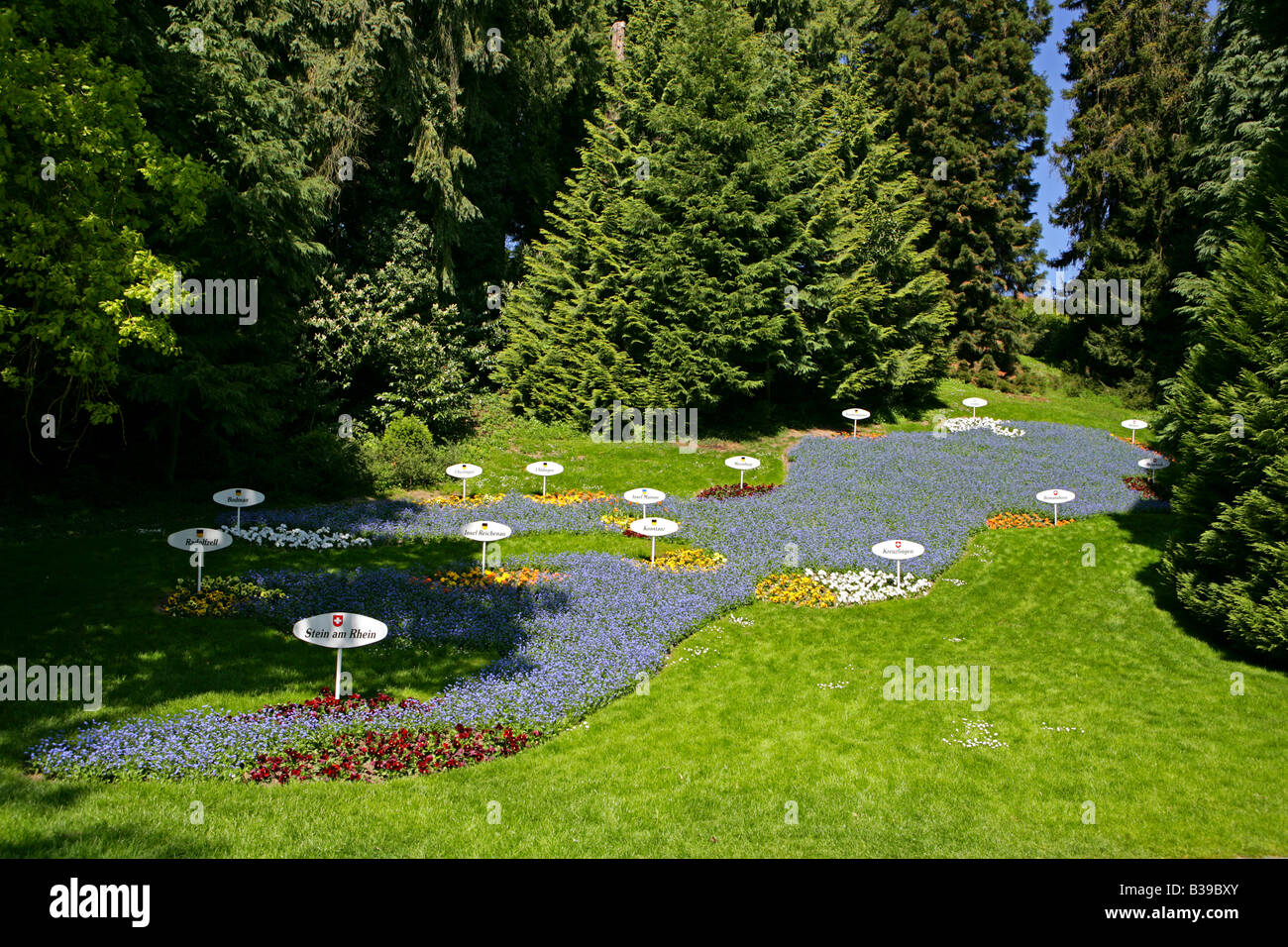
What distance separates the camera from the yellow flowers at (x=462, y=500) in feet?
71.0

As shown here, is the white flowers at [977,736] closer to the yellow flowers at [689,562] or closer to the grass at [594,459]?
the yellow flowers at [689,562]

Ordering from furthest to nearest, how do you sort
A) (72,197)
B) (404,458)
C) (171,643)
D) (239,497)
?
(404,458)
(239,497)
(72,197)
(171,643)

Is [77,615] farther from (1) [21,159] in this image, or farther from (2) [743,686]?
(2) [743,686]

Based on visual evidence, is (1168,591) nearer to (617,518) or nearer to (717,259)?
(617,518)

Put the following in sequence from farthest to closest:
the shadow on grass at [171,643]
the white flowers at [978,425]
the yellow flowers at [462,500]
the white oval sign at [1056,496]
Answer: the white flowers at [978,425], the yellow flowers at [462,500], the white oval sign at [1056,496], the shadow on grass at [171,643]

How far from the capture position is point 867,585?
1688cm

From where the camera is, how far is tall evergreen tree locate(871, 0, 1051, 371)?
3859 cm

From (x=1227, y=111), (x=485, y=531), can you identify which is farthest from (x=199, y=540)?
(x=1227, y=111)

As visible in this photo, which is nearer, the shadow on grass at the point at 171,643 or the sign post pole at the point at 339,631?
the sign post pole at the point at 339,631

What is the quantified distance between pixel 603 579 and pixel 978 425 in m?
21.4

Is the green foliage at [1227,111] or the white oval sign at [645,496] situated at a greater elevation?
the green foliage at [1227,111]

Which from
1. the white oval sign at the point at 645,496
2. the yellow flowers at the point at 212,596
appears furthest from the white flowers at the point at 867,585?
the yellow flowers at the point at 212,596

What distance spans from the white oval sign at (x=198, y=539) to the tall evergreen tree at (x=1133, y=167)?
37.6 metres

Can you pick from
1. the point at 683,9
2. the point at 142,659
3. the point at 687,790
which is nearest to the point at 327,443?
the point at 142,659
